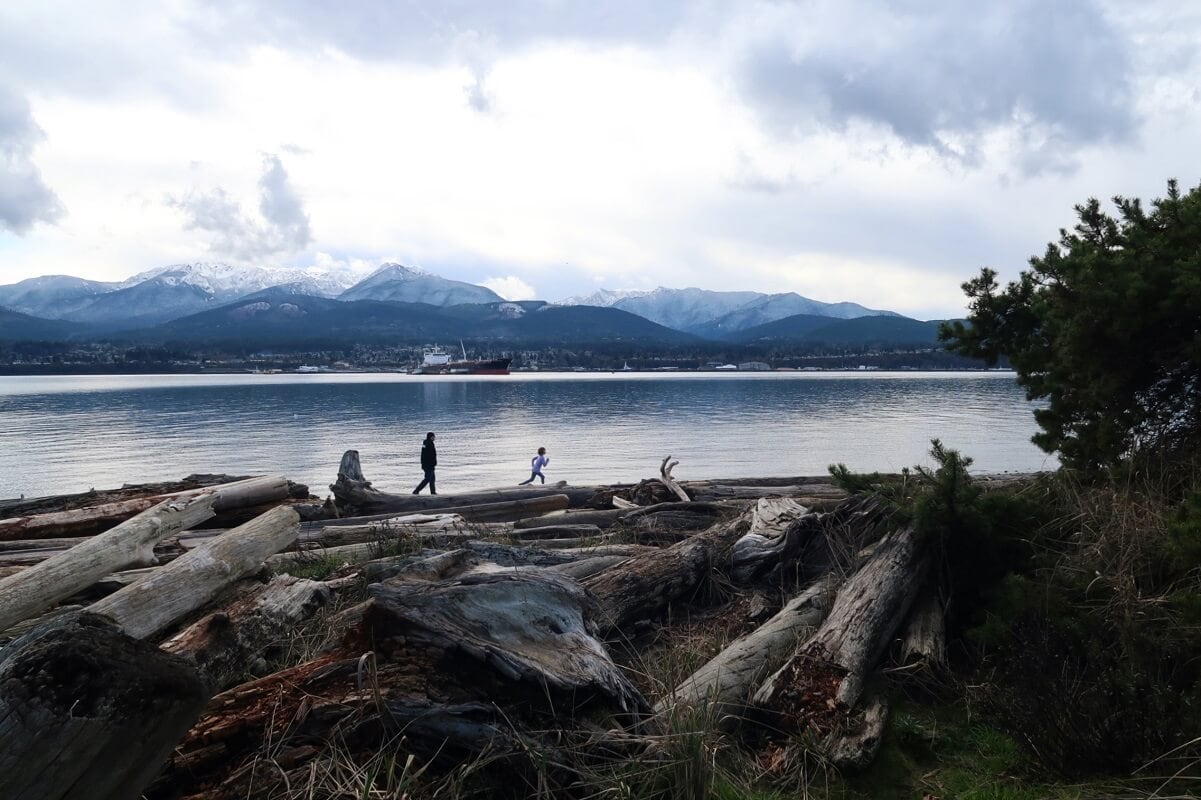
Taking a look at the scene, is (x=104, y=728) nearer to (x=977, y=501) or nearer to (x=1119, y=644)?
(x=1119, y=644)

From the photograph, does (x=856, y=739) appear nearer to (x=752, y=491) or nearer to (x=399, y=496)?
(x=399, y=496)

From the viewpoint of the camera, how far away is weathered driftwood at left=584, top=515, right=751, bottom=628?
692 cm

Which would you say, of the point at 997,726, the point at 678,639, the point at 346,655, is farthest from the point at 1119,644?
the point at 346,655

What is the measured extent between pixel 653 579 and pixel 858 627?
2.10 m

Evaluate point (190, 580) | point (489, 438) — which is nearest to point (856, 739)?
point (190, 580)

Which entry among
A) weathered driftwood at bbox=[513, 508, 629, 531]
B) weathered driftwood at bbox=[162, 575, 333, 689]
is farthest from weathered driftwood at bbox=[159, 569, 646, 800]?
weathered driftwood at bbox=[513, 508, 629, 531]

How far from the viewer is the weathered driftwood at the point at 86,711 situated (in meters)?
2.33

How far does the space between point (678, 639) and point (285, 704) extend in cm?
362

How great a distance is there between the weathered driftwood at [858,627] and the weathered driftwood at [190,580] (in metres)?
4.54

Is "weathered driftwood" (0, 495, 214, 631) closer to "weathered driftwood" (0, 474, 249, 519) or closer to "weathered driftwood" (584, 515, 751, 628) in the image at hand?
"weathered driftwood" (0, 474, 249, 519)

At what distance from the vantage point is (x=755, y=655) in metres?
5.88

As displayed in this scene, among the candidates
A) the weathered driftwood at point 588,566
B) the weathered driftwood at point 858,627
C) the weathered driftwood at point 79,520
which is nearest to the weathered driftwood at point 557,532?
the weathered driftwood at point 588,566

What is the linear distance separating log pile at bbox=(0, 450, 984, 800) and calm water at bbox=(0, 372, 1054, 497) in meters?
24.4

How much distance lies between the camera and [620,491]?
15109 millimetres
